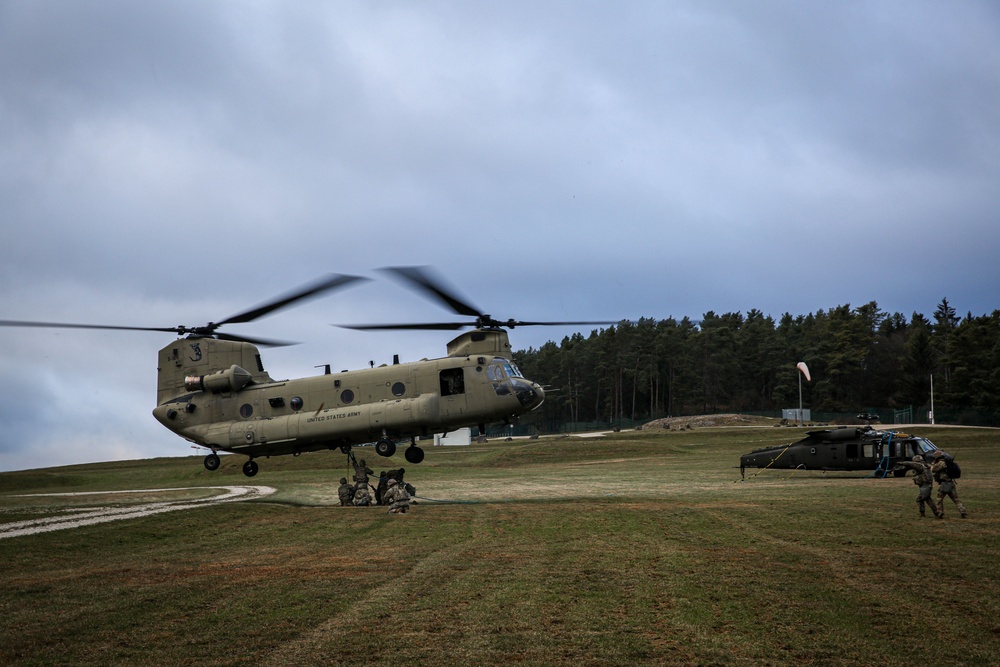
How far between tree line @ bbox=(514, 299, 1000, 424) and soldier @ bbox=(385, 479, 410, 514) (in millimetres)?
112925

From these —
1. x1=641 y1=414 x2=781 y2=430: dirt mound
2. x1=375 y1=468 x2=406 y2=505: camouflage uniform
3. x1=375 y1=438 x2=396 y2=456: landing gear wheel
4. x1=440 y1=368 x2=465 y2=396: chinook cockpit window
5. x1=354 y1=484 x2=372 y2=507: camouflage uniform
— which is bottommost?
x1=641 y1=414 x2=781 y2=430: dirt mound

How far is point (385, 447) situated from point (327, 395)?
3.41 m

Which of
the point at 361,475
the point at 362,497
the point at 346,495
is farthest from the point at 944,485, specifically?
the point at 346,495

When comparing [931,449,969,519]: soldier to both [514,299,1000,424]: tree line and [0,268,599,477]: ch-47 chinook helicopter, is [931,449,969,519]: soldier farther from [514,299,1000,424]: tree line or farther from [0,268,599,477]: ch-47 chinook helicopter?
[514,299,1000,424]: tree line

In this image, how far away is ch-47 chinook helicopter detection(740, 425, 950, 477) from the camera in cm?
3734

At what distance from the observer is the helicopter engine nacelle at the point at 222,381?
32.5 meters

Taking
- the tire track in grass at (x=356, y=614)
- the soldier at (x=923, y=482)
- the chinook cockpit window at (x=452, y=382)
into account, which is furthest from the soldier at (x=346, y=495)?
the soldier at (x=923, y=482)

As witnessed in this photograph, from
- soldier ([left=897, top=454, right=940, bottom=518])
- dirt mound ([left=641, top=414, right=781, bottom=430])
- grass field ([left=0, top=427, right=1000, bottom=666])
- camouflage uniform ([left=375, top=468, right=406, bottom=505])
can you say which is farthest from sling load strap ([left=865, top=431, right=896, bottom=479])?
dirt mound ([left=641, top=414, right=781, bottom=430])

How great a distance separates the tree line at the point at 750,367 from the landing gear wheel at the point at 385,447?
111831mm

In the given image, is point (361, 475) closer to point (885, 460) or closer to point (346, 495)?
point (346, 495)

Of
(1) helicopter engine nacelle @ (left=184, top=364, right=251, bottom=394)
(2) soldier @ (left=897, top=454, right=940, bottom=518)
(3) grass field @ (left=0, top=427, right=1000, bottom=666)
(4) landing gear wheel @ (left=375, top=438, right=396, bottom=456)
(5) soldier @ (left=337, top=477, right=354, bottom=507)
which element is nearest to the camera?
(3) grass field @ (left=0, top=427, right=1000, bottom=666)

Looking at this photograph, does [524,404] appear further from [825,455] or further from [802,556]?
[825,455]

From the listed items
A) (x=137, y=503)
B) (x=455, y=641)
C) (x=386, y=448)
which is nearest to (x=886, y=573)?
(x=455, y=641)

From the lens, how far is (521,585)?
1346 cm
